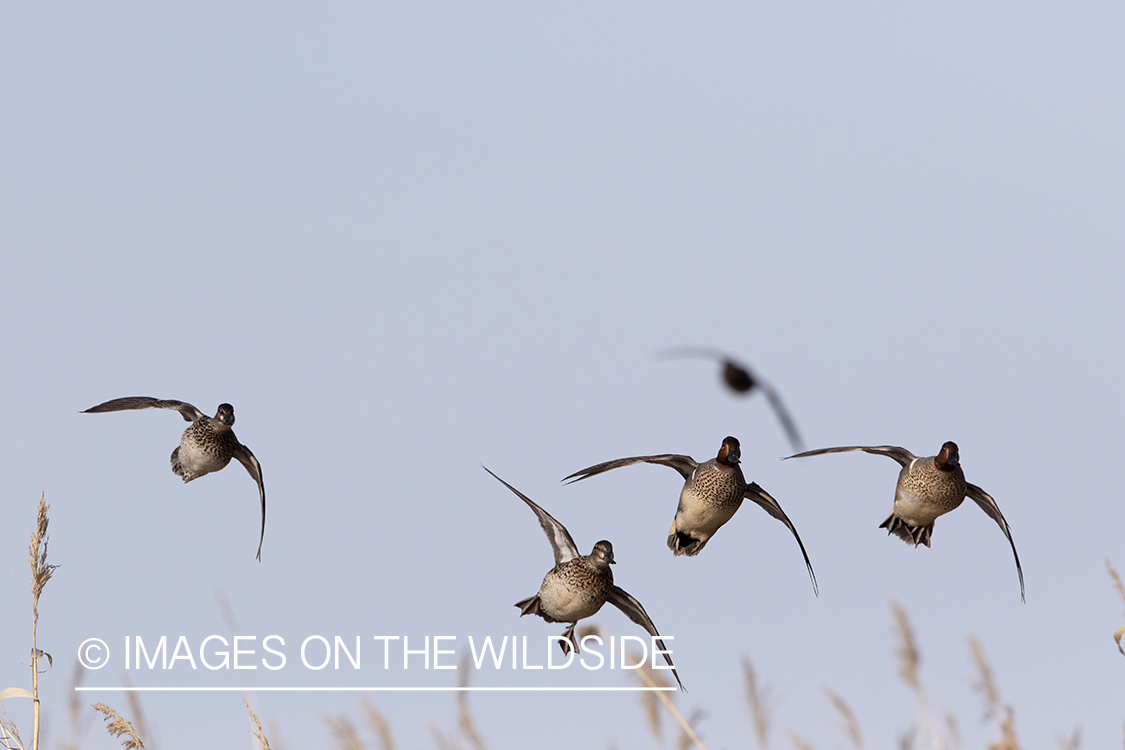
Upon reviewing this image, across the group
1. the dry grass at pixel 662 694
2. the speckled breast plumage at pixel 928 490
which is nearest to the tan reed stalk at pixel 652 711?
the dry grass at pixel 662 694

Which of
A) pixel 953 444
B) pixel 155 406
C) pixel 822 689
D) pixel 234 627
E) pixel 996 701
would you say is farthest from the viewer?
pixel 155 406

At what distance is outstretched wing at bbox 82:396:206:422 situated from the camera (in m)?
7.20

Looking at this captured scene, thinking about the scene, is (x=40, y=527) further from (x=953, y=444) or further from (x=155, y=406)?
(x=953, y=444)

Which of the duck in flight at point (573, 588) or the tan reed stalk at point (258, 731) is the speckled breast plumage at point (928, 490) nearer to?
the duck in flight at point (573, 588)

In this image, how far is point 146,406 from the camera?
7.44 m

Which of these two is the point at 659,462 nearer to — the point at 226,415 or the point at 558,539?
the point at 558,539

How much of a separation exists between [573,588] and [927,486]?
6.45 ft

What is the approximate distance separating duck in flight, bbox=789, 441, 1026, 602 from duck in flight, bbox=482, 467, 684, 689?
48.3 inches

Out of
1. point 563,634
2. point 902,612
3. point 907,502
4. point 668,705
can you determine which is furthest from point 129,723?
point 907,502

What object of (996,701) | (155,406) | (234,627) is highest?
(155,406)

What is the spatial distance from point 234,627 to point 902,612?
→ 9.40 feet

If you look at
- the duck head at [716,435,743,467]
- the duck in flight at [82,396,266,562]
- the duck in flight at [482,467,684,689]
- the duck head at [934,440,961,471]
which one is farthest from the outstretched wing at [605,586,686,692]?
the duck in flight at [82,396,266,562]

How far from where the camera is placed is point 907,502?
655 cm

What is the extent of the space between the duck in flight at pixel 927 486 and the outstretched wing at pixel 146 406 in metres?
3.95
